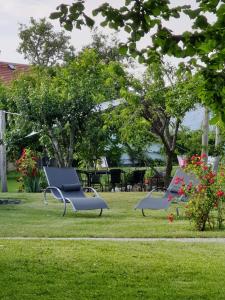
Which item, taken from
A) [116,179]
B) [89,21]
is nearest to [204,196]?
[89,21]

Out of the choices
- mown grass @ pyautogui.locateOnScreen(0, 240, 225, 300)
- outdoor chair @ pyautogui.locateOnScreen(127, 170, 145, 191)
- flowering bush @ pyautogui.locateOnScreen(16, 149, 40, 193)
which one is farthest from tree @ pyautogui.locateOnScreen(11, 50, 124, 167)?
mown grass @ pyautogui.locateOnScreen(0, 240, 225, 300)

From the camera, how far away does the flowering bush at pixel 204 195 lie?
31.4ft

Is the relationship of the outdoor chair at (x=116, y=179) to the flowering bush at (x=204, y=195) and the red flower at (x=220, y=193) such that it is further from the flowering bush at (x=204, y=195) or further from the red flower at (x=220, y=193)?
the red flower at (x=220, y=193)

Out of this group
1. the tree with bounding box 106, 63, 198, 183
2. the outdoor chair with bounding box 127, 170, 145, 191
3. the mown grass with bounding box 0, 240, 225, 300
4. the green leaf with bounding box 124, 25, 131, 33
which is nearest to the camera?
the green leaf with bounding box 124, 25, 131, 33

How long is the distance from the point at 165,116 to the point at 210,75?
1418 centimetres

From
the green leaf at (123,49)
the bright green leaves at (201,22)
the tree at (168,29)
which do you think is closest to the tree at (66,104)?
the green leaf at (123,49)

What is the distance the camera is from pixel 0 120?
66.2 ft

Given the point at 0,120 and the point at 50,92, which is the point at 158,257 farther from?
the point at 0,120

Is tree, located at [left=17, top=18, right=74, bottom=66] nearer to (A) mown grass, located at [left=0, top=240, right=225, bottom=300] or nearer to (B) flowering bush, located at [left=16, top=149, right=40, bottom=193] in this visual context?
(B) flowering bush, located at [left=16, top=149, right=40, bottom=193]

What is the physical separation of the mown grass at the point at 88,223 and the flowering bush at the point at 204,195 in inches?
9.7

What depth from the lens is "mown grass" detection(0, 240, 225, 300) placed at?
5.05 metres

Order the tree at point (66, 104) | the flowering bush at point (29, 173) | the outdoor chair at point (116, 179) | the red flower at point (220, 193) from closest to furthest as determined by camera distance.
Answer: the red flower at point (220, 193) → the flowering bush at point (29, 173) → the tree at point (66, 104) → the outdoor chair at point (116, 179)

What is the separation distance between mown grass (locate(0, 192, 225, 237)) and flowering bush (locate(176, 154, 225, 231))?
0.25 m

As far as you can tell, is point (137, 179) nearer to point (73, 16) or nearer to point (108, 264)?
point (108, 264)
